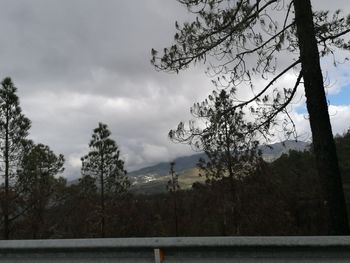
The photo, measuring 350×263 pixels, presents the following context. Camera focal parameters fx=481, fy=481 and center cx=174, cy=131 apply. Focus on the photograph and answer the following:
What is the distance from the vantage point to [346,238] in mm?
3211

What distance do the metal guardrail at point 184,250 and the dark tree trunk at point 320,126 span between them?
362cm

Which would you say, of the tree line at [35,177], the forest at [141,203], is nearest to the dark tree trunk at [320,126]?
the forest at [141,203]

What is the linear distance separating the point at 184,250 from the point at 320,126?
402cm

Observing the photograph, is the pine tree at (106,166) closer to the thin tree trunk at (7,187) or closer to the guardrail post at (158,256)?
the thin tree trunk at (7,187)

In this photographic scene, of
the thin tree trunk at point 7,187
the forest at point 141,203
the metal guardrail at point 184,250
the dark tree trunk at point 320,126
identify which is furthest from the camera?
the thin tree trunk at point 7,187

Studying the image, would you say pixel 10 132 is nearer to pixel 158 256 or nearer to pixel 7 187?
pixel 7 187

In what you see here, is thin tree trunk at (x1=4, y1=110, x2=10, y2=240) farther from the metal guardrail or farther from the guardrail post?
the guardrail post

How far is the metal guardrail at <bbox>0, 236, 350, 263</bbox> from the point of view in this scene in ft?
10.7

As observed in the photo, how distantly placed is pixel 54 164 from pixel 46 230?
5891 mm

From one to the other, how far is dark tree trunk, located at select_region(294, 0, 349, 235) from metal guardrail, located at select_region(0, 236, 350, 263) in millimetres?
3616

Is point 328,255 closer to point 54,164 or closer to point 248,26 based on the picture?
point 248,26

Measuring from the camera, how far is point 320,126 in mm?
6898

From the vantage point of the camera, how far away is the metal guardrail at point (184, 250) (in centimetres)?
325

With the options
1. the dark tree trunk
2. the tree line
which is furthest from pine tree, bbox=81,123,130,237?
the dark tree trunk
